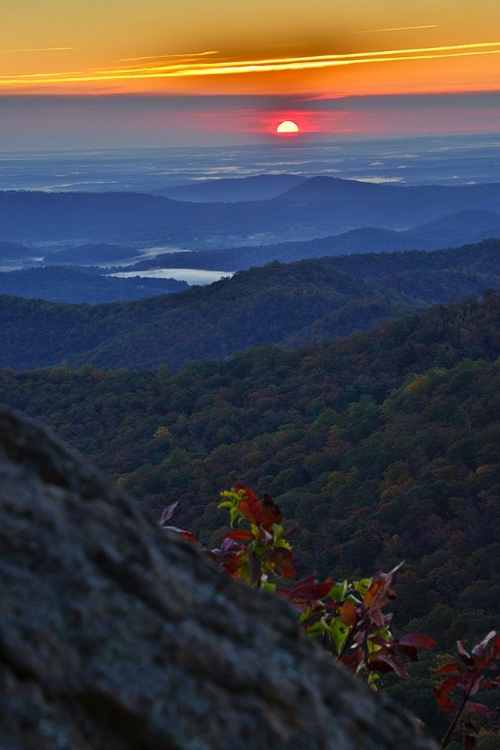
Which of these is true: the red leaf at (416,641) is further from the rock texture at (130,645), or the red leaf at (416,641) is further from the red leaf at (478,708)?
the rock texture at (130,645)

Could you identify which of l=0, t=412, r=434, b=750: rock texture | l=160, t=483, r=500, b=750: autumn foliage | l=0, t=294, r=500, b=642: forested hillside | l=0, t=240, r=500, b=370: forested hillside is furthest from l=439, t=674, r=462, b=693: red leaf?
l=0, t=240, r=500, b=370: forested hillside

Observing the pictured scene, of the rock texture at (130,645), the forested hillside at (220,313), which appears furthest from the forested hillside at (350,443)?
the forested hillside at (220,313)

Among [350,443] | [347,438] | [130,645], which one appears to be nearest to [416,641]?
[130,645]

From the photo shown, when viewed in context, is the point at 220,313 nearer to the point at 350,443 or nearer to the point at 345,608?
the point at 350,443

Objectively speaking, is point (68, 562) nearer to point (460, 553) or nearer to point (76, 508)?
point (76, 508)

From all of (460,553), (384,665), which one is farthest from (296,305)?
(384,665)

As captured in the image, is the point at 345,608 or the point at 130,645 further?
the point at 345,608
